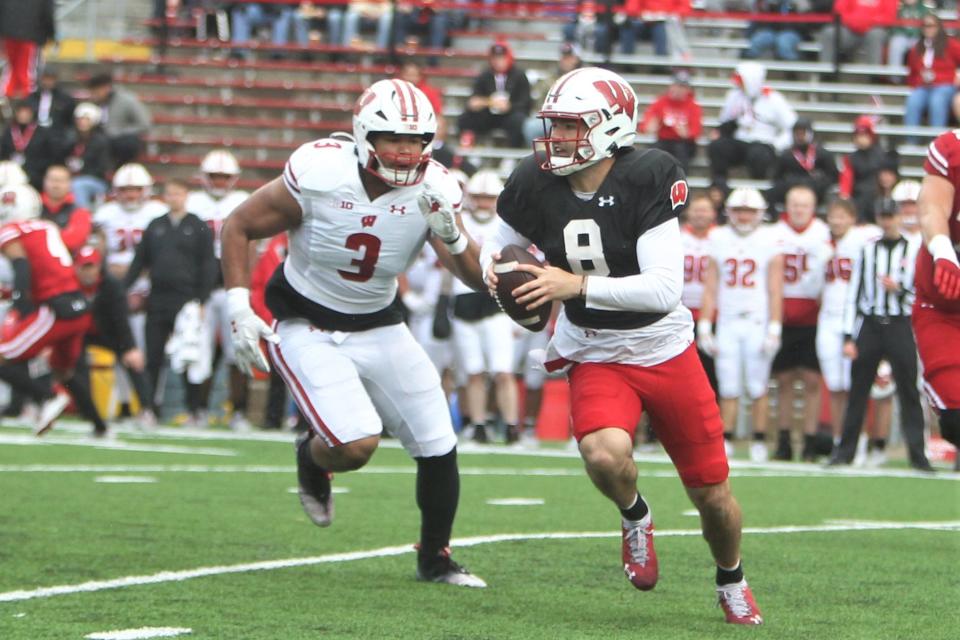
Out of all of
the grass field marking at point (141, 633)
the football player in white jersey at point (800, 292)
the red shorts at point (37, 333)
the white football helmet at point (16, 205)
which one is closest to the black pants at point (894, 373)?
the football player in white jersey at point (800, 292)

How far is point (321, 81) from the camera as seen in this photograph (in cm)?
1920

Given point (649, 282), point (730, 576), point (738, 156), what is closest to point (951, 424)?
point (730, 576)

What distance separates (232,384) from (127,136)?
3.76 m

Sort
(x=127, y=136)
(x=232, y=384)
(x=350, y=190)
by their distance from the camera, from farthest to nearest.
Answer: (x=127, y=136) < (x=232, y=384) < (x=350, y=190)

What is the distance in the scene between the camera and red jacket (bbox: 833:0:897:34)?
17.4m

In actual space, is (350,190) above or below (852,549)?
above

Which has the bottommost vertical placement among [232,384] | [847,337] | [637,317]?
[232,384]

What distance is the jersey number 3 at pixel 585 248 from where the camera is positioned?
527cm

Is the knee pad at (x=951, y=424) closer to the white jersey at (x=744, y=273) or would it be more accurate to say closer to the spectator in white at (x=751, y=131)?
the white jersey at (x=744, y=273)

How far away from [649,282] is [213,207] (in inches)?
363

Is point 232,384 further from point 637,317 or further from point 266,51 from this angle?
point 637,317

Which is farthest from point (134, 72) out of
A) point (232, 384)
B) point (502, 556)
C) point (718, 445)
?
Answer: point (718, 445)

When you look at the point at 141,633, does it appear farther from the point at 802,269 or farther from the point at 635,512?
the point at 802,269

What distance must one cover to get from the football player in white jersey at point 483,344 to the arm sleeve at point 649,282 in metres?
7.37
